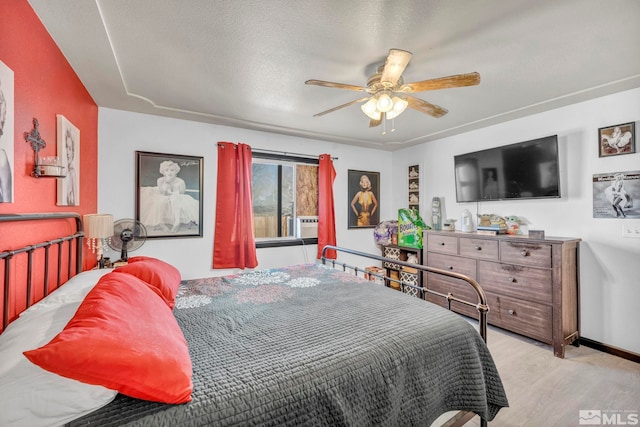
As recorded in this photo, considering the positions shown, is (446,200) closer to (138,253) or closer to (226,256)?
(226,256)

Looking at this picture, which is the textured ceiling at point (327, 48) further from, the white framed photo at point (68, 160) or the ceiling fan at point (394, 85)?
the white framed photo at point (68, 160)

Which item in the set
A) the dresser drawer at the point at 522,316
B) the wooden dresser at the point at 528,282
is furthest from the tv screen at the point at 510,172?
the dresser drawer at the point at 522,316

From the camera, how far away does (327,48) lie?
75.0 inches

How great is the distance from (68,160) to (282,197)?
244 centimetres

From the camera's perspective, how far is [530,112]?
3.06 meters

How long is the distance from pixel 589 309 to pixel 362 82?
10.2 feet

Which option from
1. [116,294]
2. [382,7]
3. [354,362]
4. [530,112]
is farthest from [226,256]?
[530,112]

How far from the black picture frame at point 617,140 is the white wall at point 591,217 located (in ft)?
0.13

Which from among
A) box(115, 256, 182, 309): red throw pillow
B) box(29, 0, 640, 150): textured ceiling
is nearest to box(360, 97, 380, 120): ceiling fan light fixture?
box(29, 0, 640, 150): textured ceiling

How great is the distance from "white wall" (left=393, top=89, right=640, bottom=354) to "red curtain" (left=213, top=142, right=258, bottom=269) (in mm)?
3199

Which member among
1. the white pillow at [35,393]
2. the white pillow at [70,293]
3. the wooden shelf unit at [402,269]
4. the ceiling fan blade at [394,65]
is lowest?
the wooden shelf unit at [402,269]

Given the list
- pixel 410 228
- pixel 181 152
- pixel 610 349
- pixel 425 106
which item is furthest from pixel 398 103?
pixel 610 349

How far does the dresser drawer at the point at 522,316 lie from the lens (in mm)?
2637

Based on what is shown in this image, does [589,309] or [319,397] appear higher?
[319,397]
